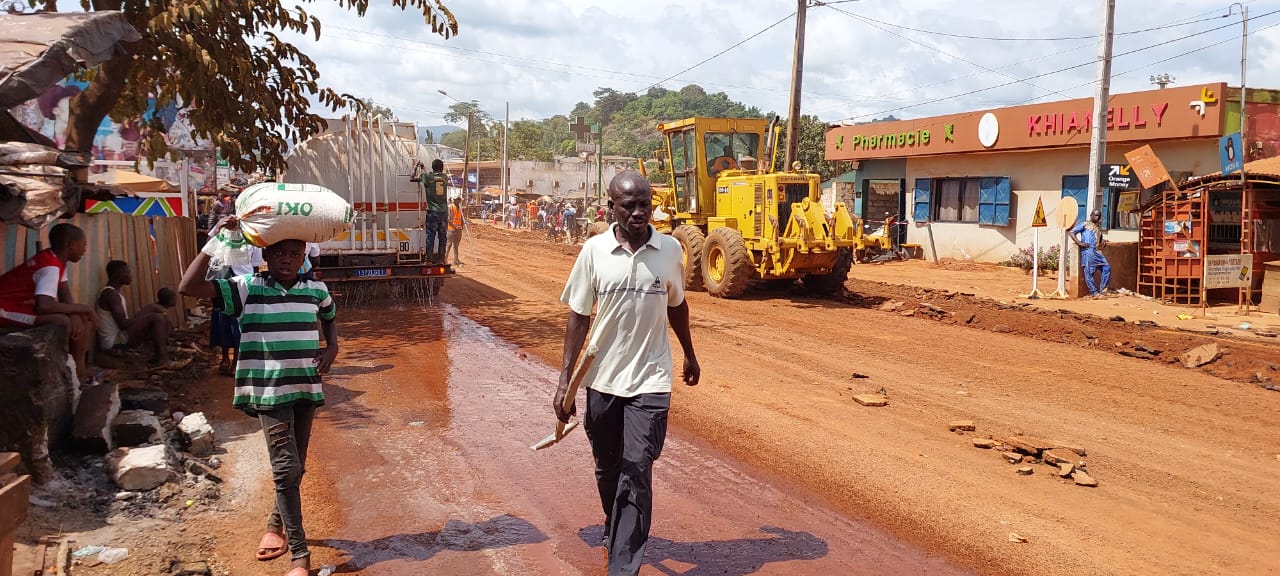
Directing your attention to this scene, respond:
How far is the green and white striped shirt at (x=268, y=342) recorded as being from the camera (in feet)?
14.0

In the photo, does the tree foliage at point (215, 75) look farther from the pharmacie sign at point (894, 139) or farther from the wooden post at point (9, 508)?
the pharmacie sign at point (894, 139)

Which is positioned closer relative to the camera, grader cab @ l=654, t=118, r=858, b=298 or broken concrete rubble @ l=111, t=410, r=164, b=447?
broken concrete rubble @ l=111, t=410, r=164, b=447

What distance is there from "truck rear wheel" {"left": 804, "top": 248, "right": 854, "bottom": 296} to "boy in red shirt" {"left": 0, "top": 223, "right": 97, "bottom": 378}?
1143 centimetres

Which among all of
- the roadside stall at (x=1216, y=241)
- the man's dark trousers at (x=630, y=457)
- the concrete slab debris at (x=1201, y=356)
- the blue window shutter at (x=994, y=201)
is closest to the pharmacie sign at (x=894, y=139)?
the blue window shutter at (x=994, y=201)

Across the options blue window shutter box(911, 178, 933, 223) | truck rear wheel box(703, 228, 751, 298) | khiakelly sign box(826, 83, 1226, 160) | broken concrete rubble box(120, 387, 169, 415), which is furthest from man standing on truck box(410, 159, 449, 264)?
blue window shutter box(911, 178, 933, 223)

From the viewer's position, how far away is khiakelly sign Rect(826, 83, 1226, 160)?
62.7ft

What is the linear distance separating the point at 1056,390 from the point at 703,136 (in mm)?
9267

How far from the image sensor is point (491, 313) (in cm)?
1350

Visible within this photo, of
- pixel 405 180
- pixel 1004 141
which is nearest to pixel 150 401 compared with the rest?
pixel 405 180

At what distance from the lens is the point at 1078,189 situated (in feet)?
73.6

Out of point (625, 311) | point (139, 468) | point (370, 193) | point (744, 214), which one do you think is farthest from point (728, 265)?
point (625, 311)

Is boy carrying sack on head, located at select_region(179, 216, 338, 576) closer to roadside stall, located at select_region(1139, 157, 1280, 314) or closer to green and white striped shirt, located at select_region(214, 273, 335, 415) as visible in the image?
green and white striped shirt, located at select_region(214, 273, 335, 415)

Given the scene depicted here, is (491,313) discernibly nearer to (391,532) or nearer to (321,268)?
(321,268)

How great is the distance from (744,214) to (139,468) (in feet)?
38.6
